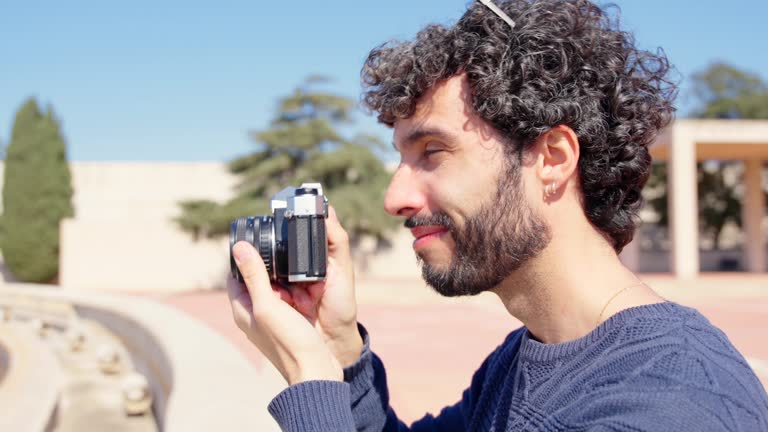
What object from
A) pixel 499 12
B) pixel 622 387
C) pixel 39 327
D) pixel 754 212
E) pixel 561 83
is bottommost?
pixel 39 327

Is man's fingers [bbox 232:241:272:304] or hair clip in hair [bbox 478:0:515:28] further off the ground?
hair clip in hair [bbox 478:0:515:28]

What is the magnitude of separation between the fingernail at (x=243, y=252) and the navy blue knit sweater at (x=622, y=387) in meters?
0.39

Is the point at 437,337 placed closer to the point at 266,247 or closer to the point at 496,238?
the point at 266,247

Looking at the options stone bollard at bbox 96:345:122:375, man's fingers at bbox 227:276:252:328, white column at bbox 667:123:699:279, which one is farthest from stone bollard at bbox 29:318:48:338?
white column at bbox 667:123:699:279

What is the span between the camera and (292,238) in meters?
1.94

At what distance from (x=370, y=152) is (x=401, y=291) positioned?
7.22m

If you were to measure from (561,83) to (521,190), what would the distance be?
0.88ft

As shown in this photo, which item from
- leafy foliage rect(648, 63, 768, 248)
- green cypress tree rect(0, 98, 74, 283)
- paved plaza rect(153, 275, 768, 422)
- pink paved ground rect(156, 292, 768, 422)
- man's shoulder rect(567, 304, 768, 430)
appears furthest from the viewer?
leafy foliage rect(648, 63, 768, 248)

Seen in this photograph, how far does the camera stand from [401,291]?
60.2 feet

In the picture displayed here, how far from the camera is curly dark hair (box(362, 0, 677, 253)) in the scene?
5.57 feet

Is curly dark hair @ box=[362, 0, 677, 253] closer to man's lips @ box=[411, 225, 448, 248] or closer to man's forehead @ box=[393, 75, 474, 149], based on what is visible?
man's forehead @ box=[393, 75, 474, 149]

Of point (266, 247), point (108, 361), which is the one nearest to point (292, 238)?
point (266, 247)

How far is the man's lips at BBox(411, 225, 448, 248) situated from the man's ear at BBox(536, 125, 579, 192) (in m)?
0.26

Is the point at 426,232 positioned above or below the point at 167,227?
below
